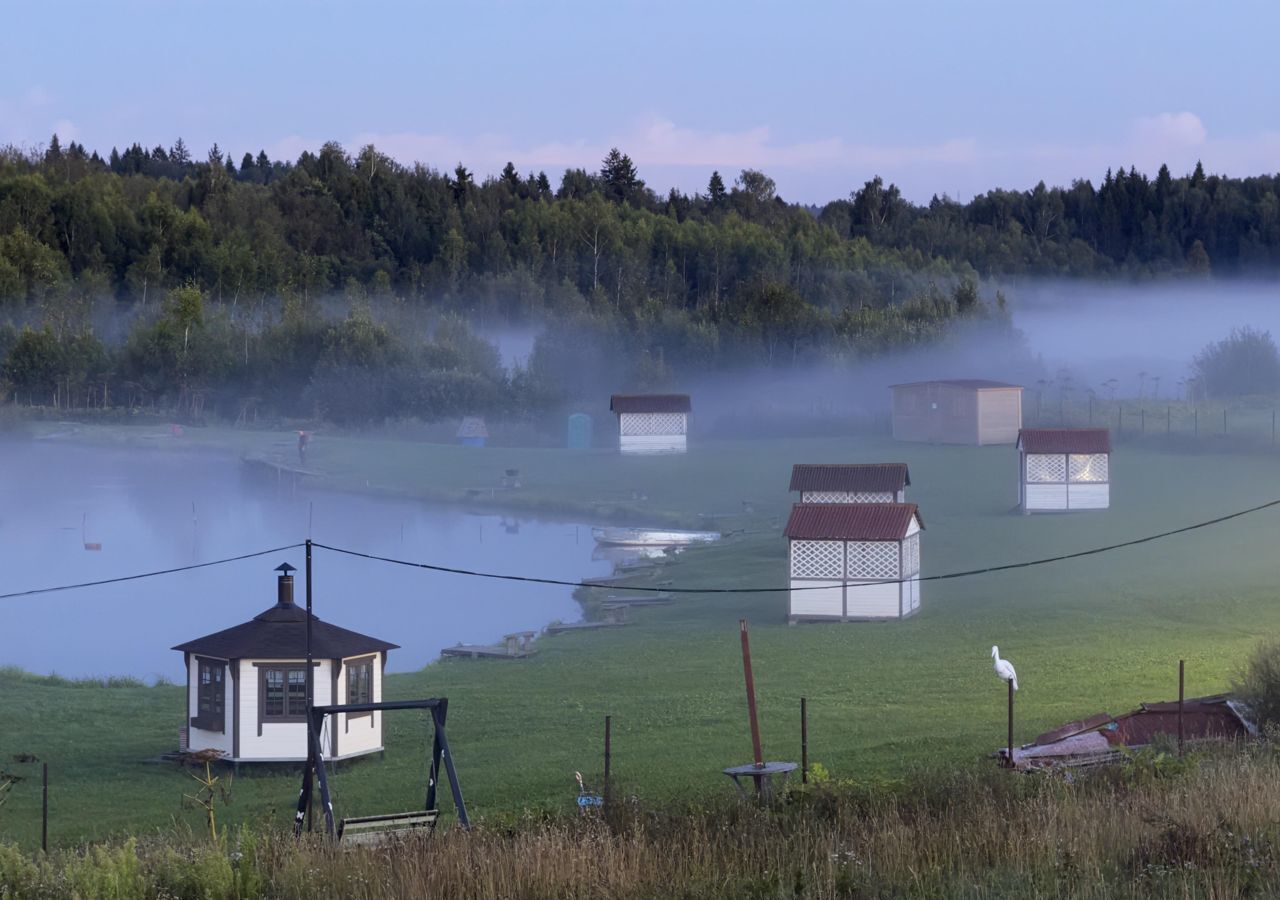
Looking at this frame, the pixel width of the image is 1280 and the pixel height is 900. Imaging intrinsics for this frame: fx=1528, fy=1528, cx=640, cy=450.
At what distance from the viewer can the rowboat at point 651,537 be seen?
54219 millimetres

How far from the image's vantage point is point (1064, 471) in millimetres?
54094

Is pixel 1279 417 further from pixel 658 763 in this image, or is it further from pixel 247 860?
pixel 247 860

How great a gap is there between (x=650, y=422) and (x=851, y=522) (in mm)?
41473

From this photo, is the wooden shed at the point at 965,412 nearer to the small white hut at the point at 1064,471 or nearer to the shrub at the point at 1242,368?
the small white hut at the point at 1064,471

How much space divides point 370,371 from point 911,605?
70.0m

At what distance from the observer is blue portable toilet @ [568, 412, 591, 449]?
286 ft

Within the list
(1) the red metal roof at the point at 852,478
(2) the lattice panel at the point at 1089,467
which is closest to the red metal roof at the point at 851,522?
(1) the red metal roof at the point at 852,478

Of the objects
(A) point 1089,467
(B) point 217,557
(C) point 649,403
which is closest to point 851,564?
(A) point 1089,467

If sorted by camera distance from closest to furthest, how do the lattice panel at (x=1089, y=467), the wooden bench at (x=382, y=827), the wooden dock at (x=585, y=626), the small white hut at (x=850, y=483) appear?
the wooden bench at (x=382, y=827), the wooden dock at (x=585, y=626), the small white hut at (x=850, y=483), the lattice panel at (x=1089, y=467)

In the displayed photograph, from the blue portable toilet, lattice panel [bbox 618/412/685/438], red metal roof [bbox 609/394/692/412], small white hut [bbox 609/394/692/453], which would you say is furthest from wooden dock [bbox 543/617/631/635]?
the blue portable toilet

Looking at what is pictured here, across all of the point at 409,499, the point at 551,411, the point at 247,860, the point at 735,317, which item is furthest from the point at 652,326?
the point at 247,860

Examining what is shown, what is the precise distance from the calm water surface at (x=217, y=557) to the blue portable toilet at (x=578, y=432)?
625 inches

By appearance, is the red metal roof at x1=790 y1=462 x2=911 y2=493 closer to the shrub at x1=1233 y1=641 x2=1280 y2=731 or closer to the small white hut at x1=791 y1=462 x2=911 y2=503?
the small white hut at x1=791 y1=462 x2=911 y2=503

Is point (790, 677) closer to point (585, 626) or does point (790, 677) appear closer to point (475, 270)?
point (585, 626)
